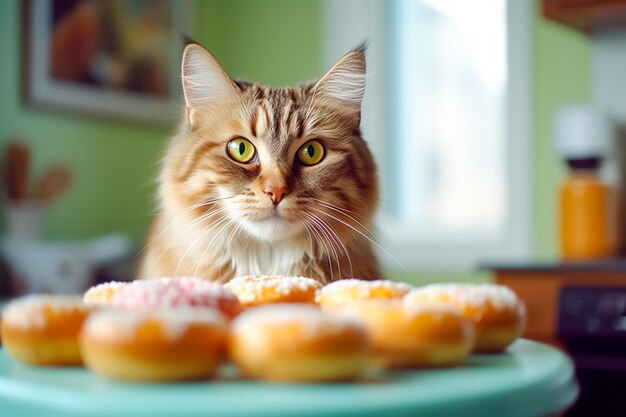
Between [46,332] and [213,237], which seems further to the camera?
[213,237]

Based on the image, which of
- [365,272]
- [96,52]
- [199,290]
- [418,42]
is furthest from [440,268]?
[199,290]

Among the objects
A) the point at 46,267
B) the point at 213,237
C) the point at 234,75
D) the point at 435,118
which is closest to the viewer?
the point at 213,237

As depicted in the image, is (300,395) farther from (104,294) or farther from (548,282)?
(548,282)

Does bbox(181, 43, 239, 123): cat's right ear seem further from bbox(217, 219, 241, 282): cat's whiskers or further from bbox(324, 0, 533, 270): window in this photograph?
bbox(324, 0, 533, 270): window

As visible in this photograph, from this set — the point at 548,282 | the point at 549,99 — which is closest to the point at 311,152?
the point at 548,282

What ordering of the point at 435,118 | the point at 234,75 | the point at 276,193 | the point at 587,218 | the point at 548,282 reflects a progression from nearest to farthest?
the point at 276,193
the point at 548,282
the point at 587,218
the point at 234,75
the point at 435,118

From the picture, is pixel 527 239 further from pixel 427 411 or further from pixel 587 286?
pixel 427 411
